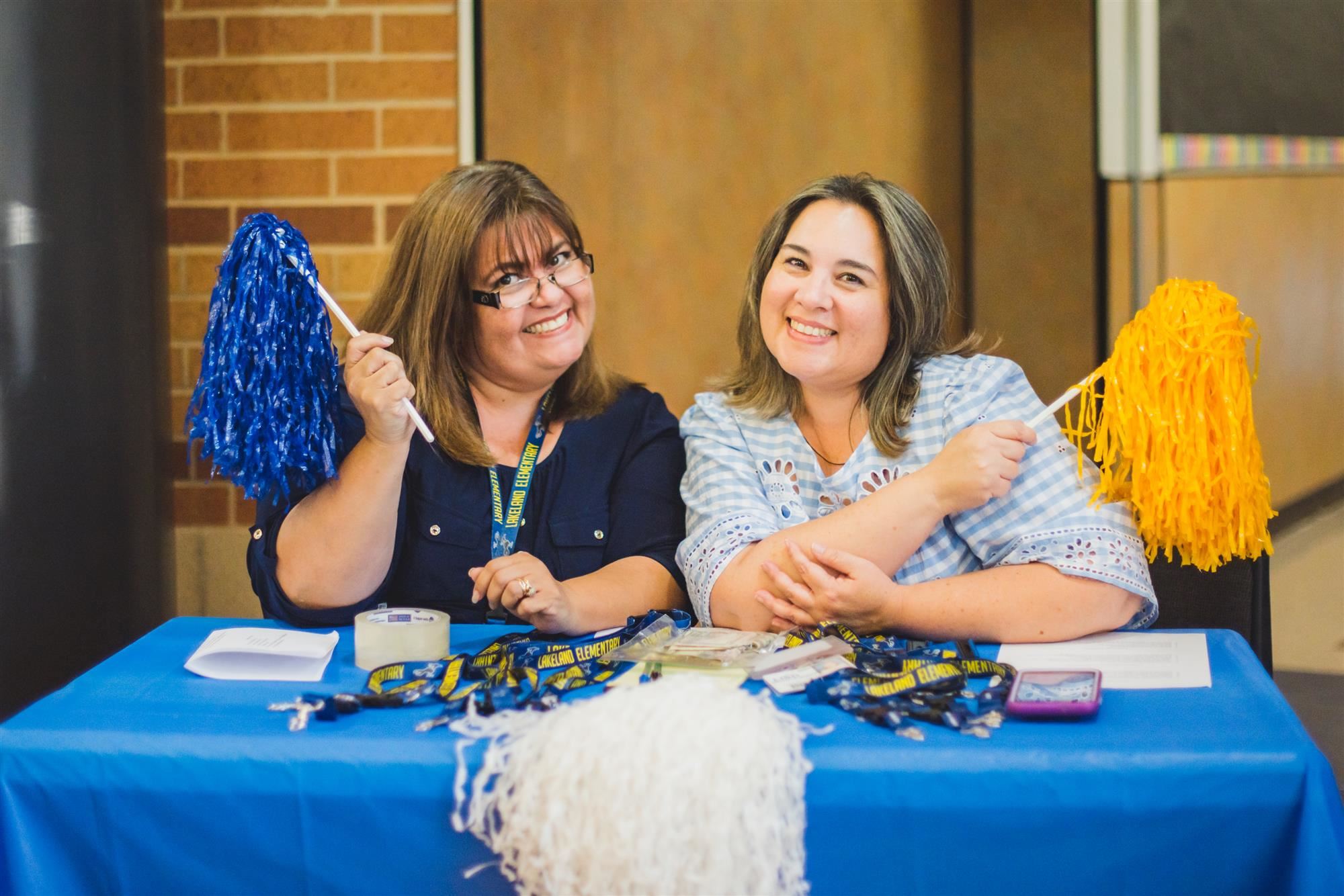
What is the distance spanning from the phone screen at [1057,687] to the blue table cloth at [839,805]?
0.09 ft

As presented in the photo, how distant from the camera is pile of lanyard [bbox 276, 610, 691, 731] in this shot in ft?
4.16

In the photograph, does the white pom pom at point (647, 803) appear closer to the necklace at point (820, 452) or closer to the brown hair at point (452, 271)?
the necklace at point (820, 452)

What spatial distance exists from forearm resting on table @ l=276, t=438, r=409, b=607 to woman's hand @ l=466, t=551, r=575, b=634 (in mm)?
190

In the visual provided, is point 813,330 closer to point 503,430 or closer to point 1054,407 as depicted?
point 1054,407

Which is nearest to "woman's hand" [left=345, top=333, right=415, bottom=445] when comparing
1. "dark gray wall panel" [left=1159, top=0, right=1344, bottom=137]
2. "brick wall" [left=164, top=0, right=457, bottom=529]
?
"brick wall" [left=164, top=0, right=457, bottom=529]

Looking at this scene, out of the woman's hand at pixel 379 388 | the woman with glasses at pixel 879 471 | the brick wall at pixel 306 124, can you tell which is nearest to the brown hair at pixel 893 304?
the woman with glasses at pixel 879 471

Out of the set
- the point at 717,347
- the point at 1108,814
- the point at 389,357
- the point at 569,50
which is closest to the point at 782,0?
the point at 569,50

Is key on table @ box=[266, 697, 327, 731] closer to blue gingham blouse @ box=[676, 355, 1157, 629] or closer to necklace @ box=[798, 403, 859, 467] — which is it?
blue gingham blouse @ box=[676, 355, 1157, 629]

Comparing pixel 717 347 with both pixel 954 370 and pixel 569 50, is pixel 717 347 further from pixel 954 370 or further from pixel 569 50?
pixel 954 370

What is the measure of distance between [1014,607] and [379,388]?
91 cm

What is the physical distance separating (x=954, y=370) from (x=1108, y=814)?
91 centimetres

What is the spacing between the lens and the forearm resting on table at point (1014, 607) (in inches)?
62.5

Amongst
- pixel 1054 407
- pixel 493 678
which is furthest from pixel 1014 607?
pixel 493 678

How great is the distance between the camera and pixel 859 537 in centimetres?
168
